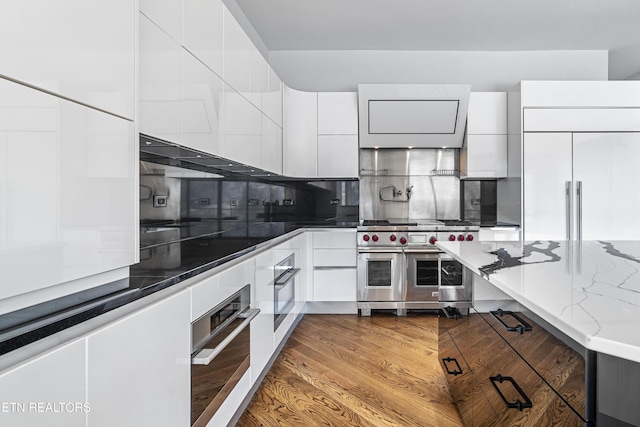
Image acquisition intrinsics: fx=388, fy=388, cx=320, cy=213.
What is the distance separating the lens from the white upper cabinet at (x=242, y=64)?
2110mm

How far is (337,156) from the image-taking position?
3.95 metres

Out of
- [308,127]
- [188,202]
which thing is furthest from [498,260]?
[308,127]

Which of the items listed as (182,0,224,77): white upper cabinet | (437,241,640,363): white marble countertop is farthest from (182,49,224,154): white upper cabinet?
(437,241,640,363): white marble countertop

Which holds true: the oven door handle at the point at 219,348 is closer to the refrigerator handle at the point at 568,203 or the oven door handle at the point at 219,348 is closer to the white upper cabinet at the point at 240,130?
the white upper cabinet at the point at 240,130

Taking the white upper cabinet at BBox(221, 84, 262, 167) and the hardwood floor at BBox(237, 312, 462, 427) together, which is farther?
the white upper cabinet at BBox(221, 84, 262, 167)

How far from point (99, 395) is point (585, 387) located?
1.04 m

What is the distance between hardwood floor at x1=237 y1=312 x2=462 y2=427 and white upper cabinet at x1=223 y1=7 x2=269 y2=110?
5.74 feet

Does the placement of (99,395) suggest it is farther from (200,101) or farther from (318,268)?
(318,268)

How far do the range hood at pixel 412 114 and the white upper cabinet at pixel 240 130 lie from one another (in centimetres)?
147

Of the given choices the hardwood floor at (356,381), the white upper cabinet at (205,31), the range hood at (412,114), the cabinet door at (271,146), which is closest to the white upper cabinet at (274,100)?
the cabinet door at (271,146)

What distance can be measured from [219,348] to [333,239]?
Answer: 233cm

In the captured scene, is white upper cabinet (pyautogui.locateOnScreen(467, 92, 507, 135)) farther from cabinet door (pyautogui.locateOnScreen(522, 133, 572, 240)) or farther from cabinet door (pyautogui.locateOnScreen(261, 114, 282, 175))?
cabinet door (pyautogui.locateOnScreen(261, 114, 282, 175))

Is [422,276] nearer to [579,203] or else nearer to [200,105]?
[579,203]

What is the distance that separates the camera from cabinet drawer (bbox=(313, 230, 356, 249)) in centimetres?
370
